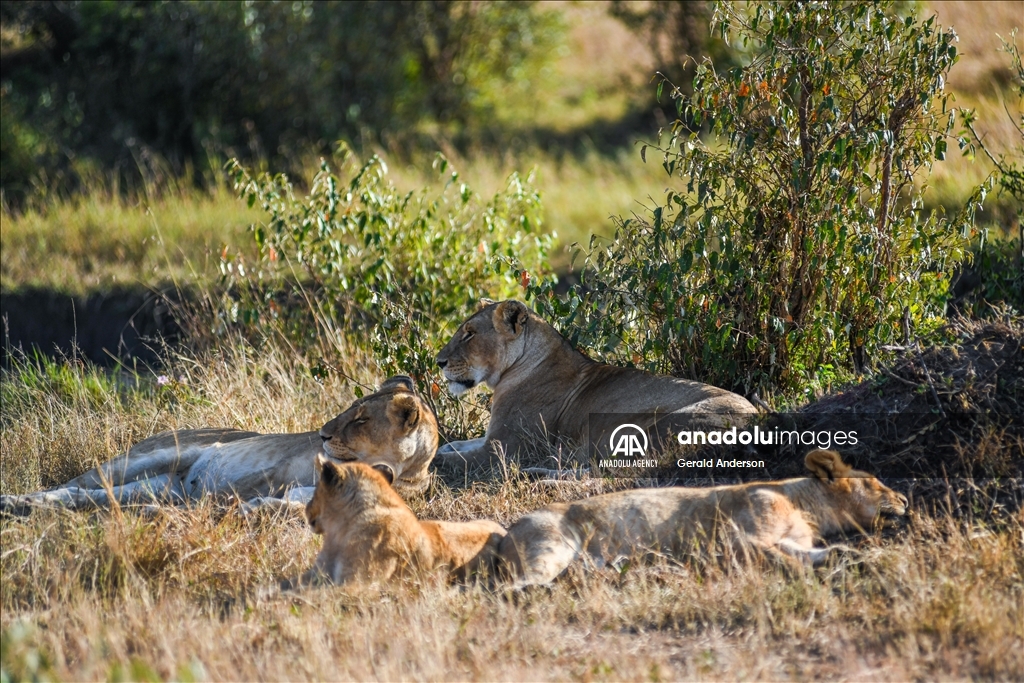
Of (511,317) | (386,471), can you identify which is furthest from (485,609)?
(511,317)

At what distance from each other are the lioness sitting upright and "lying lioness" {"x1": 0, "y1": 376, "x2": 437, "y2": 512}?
85 cm

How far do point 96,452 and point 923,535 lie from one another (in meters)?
5.02

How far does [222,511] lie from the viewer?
6391 mm

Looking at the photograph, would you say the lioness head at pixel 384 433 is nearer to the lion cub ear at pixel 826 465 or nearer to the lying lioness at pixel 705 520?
the lying lioness at pixel 705 520

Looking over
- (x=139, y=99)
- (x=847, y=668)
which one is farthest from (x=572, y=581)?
(x=139, y=99)

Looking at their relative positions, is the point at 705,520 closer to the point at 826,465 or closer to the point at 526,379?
the point at 826,465

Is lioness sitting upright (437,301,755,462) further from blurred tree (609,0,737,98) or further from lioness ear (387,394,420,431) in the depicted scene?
blurred tree (609,0,737,98)

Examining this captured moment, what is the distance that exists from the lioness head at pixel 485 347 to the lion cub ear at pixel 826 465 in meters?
2.83

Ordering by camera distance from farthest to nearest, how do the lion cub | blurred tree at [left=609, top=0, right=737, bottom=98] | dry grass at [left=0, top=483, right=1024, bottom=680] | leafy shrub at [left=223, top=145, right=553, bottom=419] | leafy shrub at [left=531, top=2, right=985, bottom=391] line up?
blurred tree at [left=609, top=0, right=737, bottom=98]
leafy shrub at [left=223, top=145, right=553, bottom=419]
leafy shrub at [left=531, top=2, right=985, bottom=391]
the lion cub
dry grass at [left=0, top=483, right=1024, bottom=680]

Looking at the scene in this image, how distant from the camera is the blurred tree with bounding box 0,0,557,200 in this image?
1695cm

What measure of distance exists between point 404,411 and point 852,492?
2446 mm

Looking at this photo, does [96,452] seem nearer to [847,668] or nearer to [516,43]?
[847,668]

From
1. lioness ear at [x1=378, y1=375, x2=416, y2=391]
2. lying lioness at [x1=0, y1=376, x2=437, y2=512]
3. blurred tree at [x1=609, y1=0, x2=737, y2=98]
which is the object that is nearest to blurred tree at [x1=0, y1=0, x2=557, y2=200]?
blurred tree at [x1=609, y1=0, x2=737, y2=98]

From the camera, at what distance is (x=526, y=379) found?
→ 7863 millimetres
